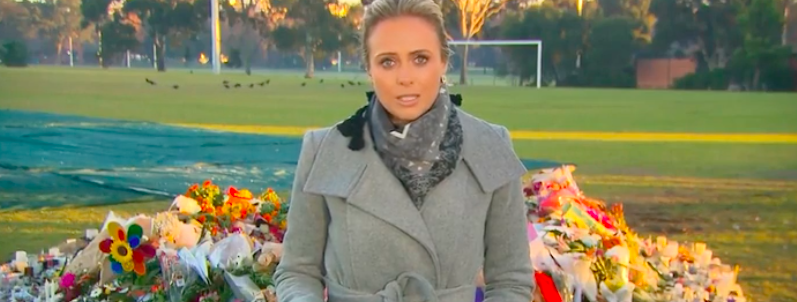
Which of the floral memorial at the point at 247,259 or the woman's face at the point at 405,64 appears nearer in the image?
the woman's face at the point at 405,64

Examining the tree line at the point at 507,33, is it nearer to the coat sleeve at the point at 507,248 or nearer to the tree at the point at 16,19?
the tree at the point at 16,19

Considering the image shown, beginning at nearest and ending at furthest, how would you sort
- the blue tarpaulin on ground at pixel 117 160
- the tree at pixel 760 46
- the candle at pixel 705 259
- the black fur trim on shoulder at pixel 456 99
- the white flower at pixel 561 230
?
the black fur trim on shoulder at pixel 456 99
the white flower at pixel 561 230
the candle at pixel 705 259
the blue tarpaulin on ground at pixel 117 160
the tree at pixel 760 46

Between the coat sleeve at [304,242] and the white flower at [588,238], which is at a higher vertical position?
the coat sleeve at [304,242]

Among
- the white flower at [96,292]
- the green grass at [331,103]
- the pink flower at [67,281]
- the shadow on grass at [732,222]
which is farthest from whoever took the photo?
the green grass at [331,103]

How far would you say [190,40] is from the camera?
5.73m

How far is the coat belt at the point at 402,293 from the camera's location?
1.28m

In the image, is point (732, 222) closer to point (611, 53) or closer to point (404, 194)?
point (611, 53)

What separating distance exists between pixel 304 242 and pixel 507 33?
459 cm

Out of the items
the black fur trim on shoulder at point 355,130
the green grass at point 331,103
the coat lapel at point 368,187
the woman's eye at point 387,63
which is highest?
the woman's eye at point 387,63

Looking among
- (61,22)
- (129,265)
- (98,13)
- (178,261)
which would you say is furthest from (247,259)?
(61,22)

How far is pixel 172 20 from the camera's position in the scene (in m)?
5.70

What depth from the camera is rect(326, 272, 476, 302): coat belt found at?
1.28 metres

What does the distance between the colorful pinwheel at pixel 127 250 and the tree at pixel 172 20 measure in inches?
112

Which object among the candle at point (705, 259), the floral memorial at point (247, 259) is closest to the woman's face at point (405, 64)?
the floral memorial at point (247, 259)
